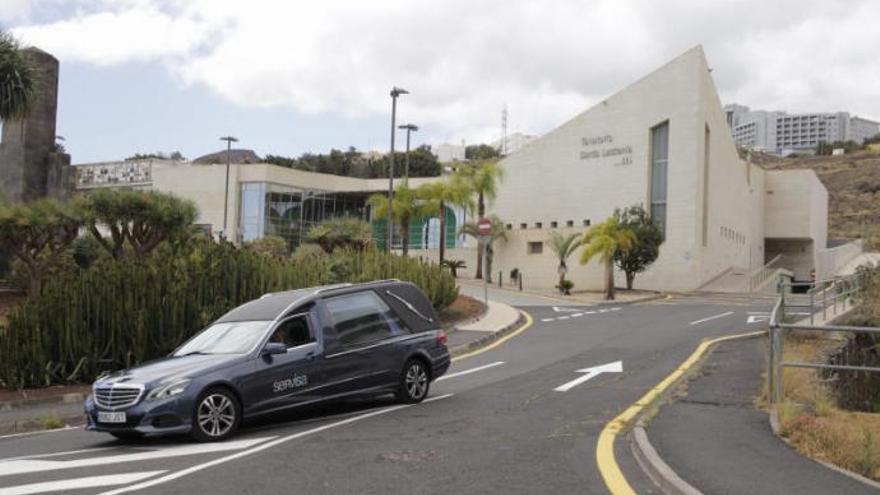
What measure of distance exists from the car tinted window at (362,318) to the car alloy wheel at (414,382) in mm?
524

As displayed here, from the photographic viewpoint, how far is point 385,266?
2617 centimetres

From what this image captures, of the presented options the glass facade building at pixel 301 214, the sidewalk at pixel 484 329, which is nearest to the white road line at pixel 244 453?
the sidewalk at pixel 484 329

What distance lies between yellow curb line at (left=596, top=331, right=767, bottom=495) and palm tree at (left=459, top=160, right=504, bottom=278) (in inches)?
1585

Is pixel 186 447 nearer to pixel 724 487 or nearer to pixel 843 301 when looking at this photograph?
pixel 724 487

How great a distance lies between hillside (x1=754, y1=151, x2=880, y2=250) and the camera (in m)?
104

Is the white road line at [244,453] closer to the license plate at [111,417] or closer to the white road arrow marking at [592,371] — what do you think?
the license plate at [111,417]

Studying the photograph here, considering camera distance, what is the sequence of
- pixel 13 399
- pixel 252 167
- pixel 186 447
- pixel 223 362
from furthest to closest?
pixel 252 167
pixel 13 399
pixel 223 362
pixel 186 447

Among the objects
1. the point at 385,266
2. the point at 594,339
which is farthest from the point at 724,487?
the point at 385,266

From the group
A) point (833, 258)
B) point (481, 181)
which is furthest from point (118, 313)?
point (833, 258)

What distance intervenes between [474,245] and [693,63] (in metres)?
18.9

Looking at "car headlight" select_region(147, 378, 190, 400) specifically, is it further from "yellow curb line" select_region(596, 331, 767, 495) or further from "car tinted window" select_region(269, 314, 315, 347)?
"yellow curb line" select_region(596, 331, 767, 495)

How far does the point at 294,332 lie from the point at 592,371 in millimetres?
6502

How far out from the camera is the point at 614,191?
55500 millimetres

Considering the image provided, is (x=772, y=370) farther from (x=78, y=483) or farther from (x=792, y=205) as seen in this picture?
(x=792, y=205)
